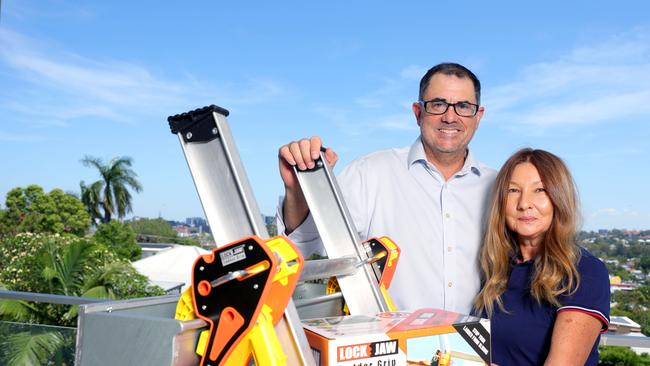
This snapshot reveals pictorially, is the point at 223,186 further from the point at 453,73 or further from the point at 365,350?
the point at 453,73

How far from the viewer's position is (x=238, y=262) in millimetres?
1073

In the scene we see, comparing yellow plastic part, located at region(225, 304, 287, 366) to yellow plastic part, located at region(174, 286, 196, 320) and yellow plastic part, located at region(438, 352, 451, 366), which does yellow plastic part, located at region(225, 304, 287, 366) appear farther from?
yellow plastic part, located at region(438, 352, 451, 366)

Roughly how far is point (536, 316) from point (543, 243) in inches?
9.5

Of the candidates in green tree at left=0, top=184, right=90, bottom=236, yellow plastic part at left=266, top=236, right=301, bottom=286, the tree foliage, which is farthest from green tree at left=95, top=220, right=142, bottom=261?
yellow plastic part at left=266, top=236, right=301, bottom=286

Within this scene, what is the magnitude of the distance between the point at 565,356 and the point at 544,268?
28cm

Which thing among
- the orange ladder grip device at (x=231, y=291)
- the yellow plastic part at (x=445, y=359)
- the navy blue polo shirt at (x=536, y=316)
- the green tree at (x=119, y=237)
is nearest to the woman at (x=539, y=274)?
the navy blue polo shirt at (x=536, y=316)

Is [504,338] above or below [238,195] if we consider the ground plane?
below

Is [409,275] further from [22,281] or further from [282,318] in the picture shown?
[22,281]

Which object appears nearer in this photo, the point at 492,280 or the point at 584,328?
the point at 584,328

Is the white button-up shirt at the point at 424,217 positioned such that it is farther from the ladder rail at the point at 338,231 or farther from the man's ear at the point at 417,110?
the ladder rail at the point at 338,231

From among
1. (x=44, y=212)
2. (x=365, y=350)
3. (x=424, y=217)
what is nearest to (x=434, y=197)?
(x=424, y=217)

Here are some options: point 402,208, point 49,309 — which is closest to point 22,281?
point 49,309

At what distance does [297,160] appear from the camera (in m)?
1.55

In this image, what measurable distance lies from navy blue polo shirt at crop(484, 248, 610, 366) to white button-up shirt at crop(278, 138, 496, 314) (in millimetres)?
194
